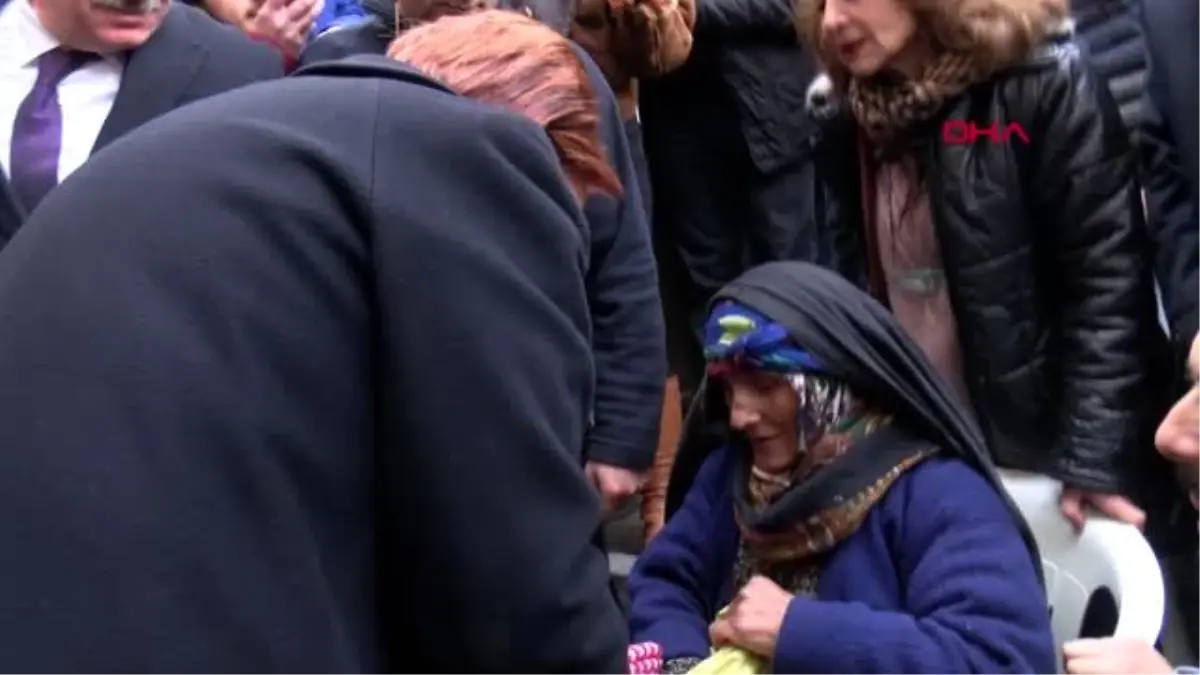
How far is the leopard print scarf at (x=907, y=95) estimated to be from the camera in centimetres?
209

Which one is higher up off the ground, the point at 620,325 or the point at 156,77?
the point at 156,77

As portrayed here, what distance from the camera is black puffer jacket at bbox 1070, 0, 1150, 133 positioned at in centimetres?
219

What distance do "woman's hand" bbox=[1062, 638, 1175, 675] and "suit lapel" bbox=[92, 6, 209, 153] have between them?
1.24 metres

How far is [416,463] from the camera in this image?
1.00m

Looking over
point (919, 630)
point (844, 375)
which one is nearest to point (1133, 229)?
point (844, 375)

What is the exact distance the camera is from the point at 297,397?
38.5 inches

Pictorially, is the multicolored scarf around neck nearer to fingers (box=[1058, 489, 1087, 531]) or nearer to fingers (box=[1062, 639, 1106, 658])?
fingers (box=[1062, 639, 1106, 658])

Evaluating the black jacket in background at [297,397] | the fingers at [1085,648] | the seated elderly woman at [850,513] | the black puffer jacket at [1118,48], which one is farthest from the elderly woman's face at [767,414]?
the black jacket in background at [297,397]

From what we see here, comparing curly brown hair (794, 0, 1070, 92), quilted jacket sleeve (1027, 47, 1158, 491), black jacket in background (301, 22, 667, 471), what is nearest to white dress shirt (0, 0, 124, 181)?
black jacket in background (301, 22, 667, 471)

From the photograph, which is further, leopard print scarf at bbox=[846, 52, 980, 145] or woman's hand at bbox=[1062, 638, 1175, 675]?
leopard print scarf at bbox=[846, 52, 980, 145]

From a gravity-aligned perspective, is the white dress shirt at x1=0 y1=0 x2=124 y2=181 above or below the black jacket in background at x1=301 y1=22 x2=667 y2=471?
above

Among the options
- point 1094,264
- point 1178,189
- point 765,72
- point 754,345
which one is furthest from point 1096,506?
point 765,72

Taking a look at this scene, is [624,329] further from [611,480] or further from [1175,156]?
[1175,156]

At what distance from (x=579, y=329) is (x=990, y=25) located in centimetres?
115
